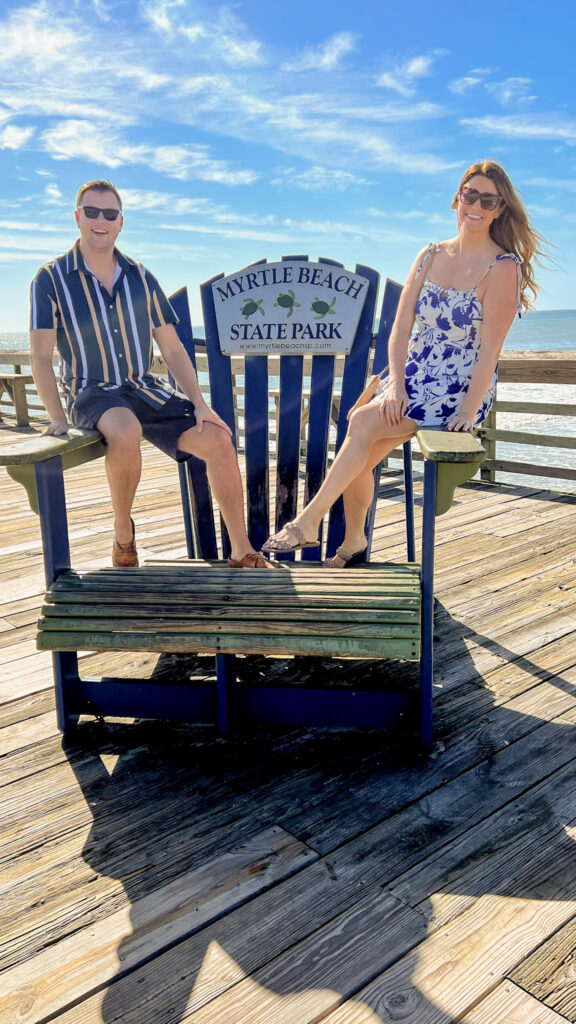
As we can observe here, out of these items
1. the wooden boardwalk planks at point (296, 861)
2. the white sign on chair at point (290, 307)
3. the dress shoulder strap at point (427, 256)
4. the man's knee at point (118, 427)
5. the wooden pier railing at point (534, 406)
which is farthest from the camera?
the wooden pier railing at point (534, 406)

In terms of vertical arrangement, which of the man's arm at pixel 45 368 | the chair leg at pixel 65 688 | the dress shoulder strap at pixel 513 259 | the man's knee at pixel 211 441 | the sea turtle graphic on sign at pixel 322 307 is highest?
the dress shoulder strap at pixel 513 259

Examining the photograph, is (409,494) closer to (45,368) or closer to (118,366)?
(118,366)

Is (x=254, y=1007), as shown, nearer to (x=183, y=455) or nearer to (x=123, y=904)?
(x=123, y=904)

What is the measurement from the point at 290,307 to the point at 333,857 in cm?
170

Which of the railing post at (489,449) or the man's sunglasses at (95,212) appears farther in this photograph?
the railing post at (489,449)

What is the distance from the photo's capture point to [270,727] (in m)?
1.97

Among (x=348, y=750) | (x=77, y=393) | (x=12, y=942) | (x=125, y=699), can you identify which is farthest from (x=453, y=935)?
(x=77, y=393)

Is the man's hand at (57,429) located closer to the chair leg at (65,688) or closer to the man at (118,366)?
the man at (118,366)

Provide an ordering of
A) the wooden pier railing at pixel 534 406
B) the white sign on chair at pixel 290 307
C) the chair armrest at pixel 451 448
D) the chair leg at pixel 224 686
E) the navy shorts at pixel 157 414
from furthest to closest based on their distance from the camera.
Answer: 1. the wooden pier railing at pixel 534 406
2. the white sign on chair at pixel 290 307
3. the navy shorts at pixel 157 414
4. the chair leg at pixel 224 686
5. the chair armrest at pixel 451 448

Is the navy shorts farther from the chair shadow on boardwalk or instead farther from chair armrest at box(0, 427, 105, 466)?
the chair shadow on boardwalk

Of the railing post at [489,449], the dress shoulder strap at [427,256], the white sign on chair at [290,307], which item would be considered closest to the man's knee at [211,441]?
the white sign on chair at [290,307]

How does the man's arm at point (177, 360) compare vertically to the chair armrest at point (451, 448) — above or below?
above

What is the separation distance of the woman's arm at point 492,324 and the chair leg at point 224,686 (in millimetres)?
950

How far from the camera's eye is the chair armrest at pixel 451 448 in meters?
1.58
